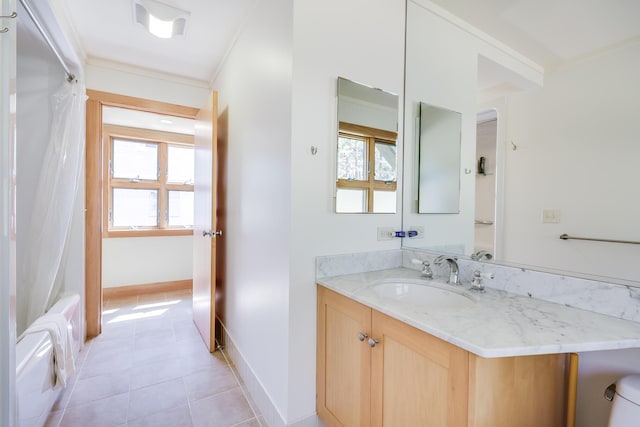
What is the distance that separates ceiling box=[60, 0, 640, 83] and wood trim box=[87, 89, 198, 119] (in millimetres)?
303

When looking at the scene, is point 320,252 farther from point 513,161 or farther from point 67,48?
point 67,48

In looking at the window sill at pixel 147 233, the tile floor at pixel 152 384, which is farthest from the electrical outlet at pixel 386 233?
the window sill at pixel 147 233

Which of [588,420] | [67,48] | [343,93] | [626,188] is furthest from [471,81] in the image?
[67,48]

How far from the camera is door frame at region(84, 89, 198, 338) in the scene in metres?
2.44

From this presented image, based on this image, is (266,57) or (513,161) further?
(266,57)

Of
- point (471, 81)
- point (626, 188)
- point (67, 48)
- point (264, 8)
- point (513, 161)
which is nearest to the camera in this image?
point (626, 188)

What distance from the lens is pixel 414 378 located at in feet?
3.05

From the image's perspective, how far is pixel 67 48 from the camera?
1.78 meters

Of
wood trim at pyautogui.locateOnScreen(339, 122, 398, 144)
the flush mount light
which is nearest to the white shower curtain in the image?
the flush mount light

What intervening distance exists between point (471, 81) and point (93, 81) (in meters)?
2.98

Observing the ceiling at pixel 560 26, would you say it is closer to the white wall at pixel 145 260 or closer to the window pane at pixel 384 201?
the window pane at pixel 384 201

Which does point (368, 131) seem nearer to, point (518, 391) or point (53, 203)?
point (518, 391)

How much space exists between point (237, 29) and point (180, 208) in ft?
9.70

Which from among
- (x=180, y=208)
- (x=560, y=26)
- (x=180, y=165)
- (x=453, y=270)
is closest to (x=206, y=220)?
(x=453, y=270)
